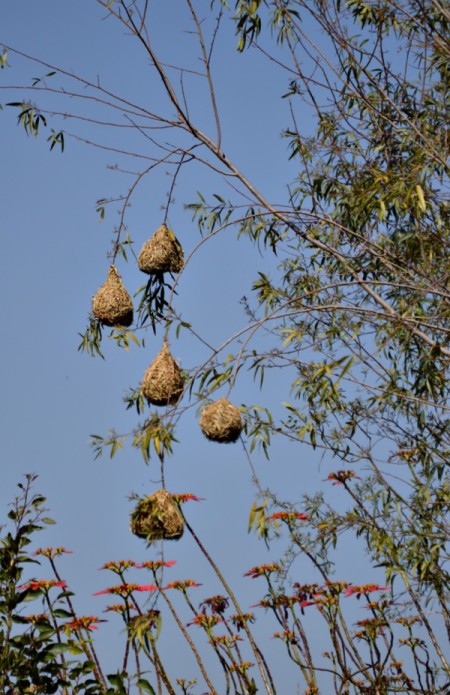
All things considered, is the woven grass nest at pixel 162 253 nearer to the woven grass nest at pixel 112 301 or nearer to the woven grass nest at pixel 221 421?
the woven grass nest at pixel 112 301

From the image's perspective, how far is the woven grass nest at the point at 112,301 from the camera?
4.00 metres

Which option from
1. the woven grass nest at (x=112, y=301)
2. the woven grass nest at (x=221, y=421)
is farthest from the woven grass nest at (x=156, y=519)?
the woven grass nest at (x=112, y=301)

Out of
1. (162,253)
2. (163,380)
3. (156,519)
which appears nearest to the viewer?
(156,519)

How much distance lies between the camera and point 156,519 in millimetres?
3207

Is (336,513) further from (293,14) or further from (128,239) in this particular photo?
Answer: (293,14)

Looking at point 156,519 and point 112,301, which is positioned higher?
point 112,301

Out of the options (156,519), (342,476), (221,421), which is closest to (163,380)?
(221,421)

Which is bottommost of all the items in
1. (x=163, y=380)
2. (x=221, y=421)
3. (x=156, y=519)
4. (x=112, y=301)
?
(x=156, y=519)

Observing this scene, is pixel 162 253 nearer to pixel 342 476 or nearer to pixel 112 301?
pixel 112 301

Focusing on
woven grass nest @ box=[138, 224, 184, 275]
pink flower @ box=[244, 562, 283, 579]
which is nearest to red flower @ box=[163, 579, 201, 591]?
pink flower @ box=[244, 562, 283, 579]

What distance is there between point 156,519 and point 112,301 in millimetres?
1160

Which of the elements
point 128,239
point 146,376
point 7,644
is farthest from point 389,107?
point 7,644

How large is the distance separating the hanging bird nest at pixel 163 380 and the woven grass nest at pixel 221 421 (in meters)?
0.21

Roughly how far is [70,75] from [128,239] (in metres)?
0.83
